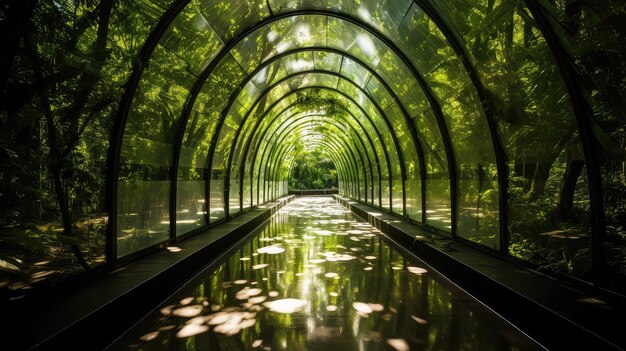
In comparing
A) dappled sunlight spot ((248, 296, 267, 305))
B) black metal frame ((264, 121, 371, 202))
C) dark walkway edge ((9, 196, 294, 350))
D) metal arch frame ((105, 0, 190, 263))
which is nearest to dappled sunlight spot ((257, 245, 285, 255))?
dark walkway edge ((9, 196, 294, 350))

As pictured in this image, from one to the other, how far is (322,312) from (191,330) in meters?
1.43

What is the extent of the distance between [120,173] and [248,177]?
1069cm

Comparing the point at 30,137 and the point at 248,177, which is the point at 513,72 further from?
the point at 248,177

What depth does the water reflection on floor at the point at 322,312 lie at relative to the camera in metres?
3.07

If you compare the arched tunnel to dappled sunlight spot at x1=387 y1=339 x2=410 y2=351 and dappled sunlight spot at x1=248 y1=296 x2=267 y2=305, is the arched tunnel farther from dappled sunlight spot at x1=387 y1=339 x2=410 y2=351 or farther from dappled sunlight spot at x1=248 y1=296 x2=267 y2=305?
dappled sunlight spot at x1=248 y1=296 x2=267 y2=305

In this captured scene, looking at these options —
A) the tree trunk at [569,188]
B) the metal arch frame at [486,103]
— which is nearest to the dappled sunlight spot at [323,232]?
the metal arch frame at [486,103]

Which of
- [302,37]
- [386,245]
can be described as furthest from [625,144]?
[302,37]

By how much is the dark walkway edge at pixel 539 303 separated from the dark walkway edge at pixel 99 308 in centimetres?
407

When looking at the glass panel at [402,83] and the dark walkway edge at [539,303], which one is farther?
the glass panel at [402,83]

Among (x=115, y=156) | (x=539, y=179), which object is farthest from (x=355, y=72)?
(x=115, y=156)

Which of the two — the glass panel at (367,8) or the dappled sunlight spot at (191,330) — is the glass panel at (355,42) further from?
the dappled sunlight spot at (191,330)

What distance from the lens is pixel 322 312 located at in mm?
3791

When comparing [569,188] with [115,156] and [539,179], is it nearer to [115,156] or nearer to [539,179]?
[539,179]

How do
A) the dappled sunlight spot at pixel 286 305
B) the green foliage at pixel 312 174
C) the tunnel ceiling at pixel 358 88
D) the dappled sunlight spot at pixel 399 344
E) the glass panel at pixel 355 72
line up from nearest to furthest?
1. the dappled sunlight spot at pixel 399 344
2. the dappled sunlight spot at pixel 286 305
3. the tunnel ceiling at pixel 358 88
4. the glass panel at pixel 355 72
5. the green foliage at pixel 312 174
